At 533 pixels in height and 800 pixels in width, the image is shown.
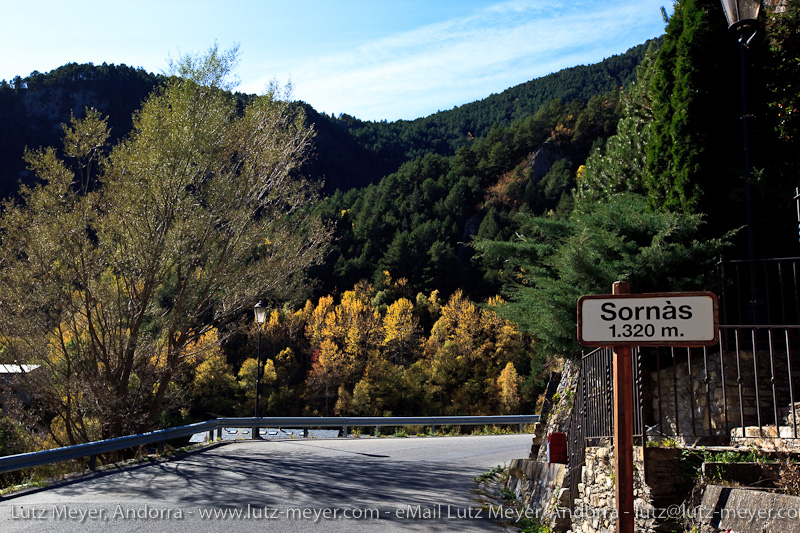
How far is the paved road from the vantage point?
23.2ft

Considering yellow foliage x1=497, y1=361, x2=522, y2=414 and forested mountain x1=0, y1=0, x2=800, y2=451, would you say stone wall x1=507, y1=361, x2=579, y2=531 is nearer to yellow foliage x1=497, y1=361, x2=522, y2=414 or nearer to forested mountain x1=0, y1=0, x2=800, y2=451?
forested mountain x1=0, y1=0, x2=800, y2=451

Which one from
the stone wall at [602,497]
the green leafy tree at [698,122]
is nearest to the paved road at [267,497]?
the stone wall at [602,497]

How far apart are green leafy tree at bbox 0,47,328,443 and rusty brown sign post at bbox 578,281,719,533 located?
43.4 ft

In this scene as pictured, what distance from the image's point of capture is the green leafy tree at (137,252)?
14742mm

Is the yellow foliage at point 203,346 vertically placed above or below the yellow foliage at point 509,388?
above

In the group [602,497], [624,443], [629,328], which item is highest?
[629,328]

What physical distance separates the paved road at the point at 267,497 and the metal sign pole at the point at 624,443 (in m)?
3.96

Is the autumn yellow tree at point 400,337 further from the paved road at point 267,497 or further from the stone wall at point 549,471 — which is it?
the stone wall at point 549,471

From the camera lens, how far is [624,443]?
12.0 feet

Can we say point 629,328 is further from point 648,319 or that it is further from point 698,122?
point 698,122

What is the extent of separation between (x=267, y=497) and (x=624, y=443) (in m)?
6.30

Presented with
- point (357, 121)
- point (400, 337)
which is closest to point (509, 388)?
point (400, 337)

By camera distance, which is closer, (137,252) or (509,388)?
(137,252)

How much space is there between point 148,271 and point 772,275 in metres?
13.1
